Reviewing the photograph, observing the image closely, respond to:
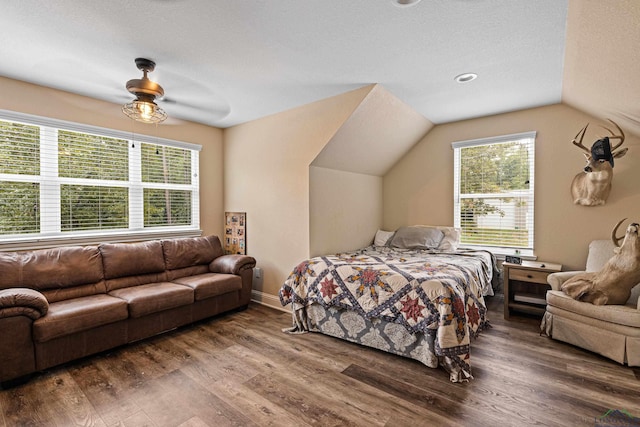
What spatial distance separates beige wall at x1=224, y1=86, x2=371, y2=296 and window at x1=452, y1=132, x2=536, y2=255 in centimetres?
204

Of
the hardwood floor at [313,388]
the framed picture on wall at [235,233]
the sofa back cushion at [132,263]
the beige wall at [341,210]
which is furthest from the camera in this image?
the framed picture on wall at [235,233]

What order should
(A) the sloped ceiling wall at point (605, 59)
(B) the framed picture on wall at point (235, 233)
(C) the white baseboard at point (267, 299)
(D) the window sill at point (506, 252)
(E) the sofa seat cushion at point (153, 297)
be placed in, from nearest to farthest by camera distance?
(A) the sloped ceiling wall at point (605, 59) < (E) the sofa seat cushion at point (153, 297) < (D) the window sill at point (506, 252) < (C) the white baseboard at point (267, 299) < (B) the framed picture on wall at point (235, 233)

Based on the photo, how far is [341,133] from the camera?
330 cm

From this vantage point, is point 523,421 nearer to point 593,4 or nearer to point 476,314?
point 476,314

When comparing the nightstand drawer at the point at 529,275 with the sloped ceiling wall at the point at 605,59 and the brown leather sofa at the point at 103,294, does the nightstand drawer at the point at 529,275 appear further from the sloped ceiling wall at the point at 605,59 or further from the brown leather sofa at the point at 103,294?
the brown leather sofa at the point at 103,294

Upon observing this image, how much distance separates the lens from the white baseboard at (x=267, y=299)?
3.81 meters

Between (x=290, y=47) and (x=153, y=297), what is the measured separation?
2.56 metres

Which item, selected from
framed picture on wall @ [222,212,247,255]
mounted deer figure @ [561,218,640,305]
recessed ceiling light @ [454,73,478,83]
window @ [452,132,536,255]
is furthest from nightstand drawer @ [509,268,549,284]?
framed picture on wall @ [222,212,247,255]

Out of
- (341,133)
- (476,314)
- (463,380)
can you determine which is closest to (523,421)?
(463,380)

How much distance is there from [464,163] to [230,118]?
3.33m

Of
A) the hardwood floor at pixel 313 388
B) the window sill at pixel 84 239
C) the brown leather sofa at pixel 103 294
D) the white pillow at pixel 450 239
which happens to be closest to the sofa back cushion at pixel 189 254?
the brown leather sofa at pixel 103 294

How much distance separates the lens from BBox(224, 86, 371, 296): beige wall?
11.2 ft

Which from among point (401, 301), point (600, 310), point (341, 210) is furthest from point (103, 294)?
point (600, 310)

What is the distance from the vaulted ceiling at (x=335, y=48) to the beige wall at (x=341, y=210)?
1053 millimetres
